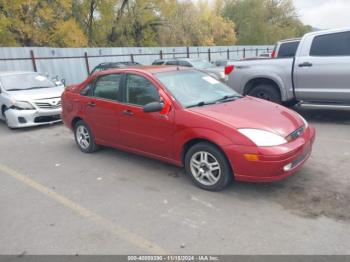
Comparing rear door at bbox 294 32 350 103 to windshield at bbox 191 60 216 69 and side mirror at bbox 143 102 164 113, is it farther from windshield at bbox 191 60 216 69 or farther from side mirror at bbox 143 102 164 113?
windshield at bbox 191 60 216 69

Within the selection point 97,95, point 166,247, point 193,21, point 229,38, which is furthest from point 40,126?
point 229,38

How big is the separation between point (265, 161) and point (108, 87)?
290 cm

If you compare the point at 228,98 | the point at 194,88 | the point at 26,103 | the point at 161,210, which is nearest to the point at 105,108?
the point at 194,88

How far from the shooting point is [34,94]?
324 inches

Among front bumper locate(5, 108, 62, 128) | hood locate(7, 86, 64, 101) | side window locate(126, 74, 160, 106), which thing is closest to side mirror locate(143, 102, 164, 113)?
side window locate(126, 74, 160, 106)

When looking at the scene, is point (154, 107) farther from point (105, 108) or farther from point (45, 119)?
point (45, 119)

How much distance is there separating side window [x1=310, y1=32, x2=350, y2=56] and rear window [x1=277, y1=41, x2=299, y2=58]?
0.58 metres

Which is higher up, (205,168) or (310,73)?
(310,73)

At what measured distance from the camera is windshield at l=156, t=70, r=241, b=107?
4539 mm

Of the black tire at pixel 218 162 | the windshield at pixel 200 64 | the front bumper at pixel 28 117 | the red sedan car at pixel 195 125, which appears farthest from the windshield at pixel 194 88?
the windshield at pixel 200 64

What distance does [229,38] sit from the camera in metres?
43.4

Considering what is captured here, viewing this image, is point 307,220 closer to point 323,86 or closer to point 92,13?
point 323,86

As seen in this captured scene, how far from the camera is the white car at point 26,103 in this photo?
7930mm

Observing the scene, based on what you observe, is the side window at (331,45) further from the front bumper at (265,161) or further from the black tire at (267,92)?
the front bumper at (265,161)
